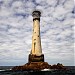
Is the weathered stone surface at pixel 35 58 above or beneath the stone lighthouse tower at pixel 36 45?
beneath

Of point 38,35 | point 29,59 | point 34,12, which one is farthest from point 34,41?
point 34,12

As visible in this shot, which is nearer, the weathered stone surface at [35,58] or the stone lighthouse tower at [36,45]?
the weathered stone surface at [35,58]

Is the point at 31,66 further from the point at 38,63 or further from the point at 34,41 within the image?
the point at 34,41

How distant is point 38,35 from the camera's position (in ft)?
210

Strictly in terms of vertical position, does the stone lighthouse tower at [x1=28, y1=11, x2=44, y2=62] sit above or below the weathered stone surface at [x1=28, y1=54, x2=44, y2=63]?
above

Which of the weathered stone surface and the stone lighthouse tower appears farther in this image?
the stone lighthouse tower

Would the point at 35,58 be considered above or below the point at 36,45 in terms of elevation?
below

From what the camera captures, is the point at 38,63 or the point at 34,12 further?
the point at 34,12

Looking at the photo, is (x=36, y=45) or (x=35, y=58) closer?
(x=35, y=58)

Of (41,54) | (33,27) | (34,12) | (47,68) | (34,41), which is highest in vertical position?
(34,12)

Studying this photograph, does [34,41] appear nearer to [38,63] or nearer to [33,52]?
[33,52]

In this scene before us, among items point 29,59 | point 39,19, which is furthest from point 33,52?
point 39,19

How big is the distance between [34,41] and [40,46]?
2811mm

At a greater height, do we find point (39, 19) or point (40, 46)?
point (39, 19)
